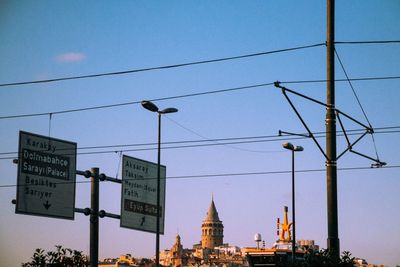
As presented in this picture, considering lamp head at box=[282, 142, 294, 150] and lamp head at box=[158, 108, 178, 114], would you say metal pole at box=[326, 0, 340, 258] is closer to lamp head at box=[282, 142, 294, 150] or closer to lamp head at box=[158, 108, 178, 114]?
lamp head at box=[158, 108, 178, 114]

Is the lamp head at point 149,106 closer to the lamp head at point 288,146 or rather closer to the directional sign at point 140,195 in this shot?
the directional sign at point 140,195

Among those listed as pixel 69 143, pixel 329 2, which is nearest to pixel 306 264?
pixel 329 2

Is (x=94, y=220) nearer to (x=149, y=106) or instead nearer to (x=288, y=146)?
(x=149, y=106)

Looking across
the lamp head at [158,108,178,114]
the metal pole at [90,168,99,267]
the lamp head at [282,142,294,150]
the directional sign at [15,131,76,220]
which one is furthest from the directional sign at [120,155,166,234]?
the lamp head at [282,142,294,150]

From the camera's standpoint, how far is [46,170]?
104 ft

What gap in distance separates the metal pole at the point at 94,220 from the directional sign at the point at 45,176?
2.62ft

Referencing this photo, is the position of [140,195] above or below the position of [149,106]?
below

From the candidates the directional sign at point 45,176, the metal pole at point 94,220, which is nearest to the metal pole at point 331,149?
the metal pole at point 94,220

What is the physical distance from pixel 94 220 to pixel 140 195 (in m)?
3.97

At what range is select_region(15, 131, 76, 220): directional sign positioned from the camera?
101ft

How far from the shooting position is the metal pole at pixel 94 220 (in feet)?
106

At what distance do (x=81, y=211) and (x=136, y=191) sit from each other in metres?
3.72

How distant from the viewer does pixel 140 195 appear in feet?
119

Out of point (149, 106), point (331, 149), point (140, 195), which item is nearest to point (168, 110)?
point (149, 106)
